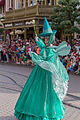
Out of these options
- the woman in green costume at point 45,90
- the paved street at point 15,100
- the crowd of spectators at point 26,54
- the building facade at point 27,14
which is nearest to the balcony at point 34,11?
the building facade at point 27,14

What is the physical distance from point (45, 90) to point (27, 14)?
19.3 m

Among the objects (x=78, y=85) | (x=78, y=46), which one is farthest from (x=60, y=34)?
(x=78, y=85)

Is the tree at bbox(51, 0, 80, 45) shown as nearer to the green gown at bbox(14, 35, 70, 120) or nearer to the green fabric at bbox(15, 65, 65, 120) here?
the green gown at bbox(14, 35, 70, 120)

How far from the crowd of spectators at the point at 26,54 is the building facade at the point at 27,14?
13.4 feet

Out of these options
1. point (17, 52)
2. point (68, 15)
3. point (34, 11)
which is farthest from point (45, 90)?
point (34, 11)

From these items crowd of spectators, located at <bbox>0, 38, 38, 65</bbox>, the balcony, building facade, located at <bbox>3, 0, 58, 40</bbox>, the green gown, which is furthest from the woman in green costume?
the balcony

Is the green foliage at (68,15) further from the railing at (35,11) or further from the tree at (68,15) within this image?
the railing at (35,11)

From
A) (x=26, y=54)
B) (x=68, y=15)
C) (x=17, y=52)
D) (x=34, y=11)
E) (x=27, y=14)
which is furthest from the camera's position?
(x=27, y=14)

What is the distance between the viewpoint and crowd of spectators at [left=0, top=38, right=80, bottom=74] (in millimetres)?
12586

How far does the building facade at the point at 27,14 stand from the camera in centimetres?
2155

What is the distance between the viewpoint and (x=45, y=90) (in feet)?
14.3

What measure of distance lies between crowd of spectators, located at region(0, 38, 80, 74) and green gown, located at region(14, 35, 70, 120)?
702cm

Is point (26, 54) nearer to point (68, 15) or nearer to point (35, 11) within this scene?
point (68, 15)

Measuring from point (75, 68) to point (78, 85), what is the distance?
3537mm
